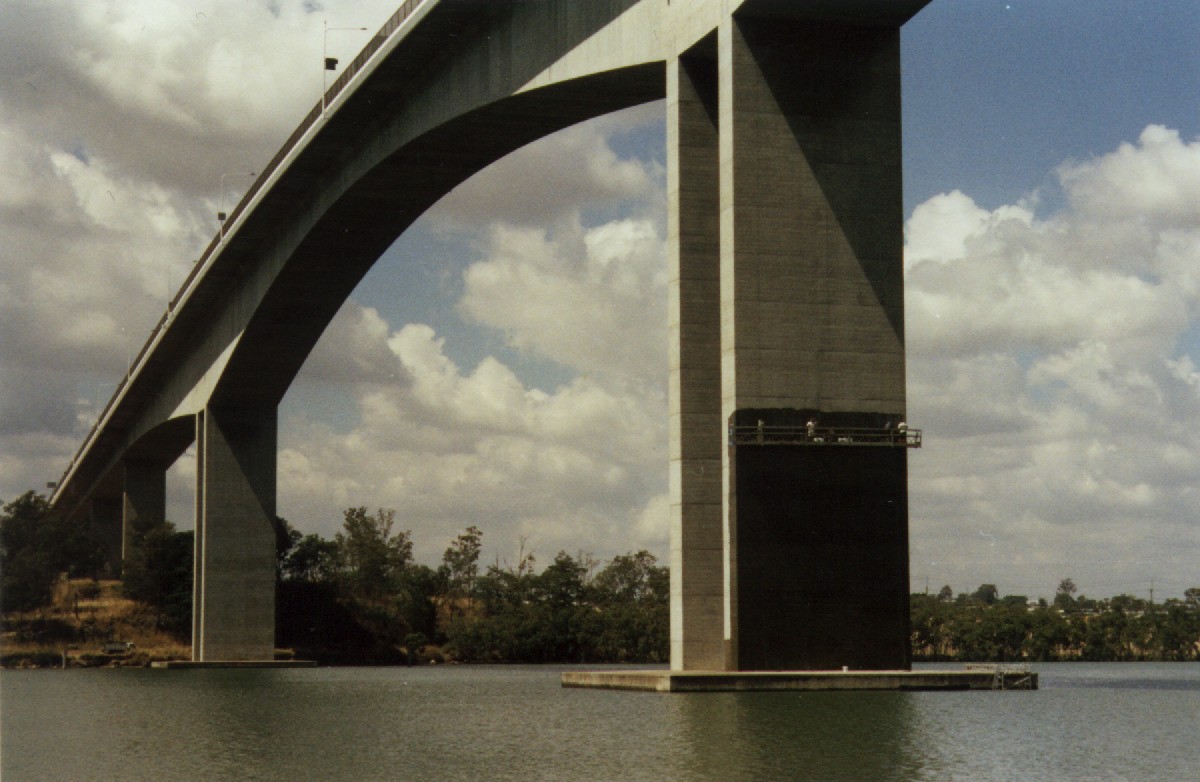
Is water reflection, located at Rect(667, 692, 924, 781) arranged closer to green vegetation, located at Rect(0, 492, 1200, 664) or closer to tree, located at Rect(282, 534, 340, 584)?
green vegetation, located at Rect(0, 492, 1200, 664)

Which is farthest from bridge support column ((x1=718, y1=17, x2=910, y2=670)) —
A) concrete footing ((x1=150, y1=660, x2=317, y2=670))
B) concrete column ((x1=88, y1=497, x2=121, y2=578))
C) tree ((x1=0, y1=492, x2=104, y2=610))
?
concrete column ((x1=88, y1=497, x2=121, y2=578))

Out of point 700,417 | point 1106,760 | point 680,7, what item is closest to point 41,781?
point 1106,760

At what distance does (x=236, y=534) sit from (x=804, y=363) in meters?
44.3

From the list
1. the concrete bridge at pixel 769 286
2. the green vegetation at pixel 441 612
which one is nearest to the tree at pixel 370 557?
the green vegetation at pixel 441 612

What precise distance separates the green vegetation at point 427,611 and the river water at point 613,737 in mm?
48205

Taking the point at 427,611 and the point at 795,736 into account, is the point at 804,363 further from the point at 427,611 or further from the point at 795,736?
the point at 427,611

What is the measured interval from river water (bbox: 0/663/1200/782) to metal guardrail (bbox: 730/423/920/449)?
5335 millimetres

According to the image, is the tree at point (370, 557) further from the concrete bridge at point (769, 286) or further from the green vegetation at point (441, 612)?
the concrete bridge at point (769, 286)

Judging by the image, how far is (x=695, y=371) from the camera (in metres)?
39.9

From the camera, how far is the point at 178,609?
91.3 metres

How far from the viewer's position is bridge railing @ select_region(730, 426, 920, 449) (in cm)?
3700

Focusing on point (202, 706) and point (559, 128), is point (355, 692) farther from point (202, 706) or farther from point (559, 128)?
point (559, 128)

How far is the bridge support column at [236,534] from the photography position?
249 feet

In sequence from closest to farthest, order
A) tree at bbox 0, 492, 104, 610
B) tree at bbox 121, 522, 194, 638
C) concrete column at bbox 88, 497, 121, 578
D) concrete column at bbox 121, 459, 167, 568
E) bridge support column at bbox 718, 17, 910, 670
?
1. bridge support column at bbox 718, 17, 910, 670
2. tree at bbox 121, 522, 194, 638
3. tree at bbox 0, 492, 104, 610
4. concrete column at bbox 121, 459, 167, 568
5. concrete column at bbox 88, 497, 121, 578
